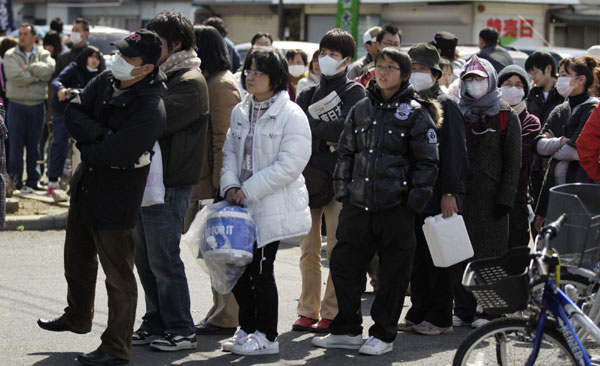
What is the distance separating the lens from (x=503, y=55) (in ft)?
39.0

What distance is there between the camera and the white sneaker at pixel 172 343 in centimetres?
614

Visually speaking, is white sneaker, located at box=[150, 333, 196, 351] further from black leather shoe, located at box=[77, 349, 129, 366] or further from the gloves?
the gloves

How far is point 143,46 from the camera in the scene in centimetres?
563

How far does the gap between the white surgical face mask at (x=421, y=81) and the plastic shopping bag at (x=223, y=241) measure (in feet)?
5.11

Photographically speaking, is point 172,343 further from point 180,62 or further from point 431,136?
point 431,136

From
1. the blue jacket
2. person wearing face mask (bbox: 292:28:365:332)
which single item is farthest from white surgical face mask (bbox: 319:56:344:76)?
the blue jacket

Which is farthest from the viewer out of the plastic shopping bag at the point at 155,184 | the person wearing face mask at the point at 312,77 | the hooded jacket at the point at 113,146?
the person wearing face mask at the point at 312,77

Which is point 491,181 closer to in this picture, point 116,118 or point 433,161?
point 433,161

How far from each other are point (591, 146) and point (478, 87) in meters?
0.99

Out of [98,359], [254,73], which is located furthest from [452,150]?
[98,359]

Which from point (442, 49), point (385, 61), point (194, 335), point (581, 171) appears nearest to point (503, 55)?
point (442, 49)

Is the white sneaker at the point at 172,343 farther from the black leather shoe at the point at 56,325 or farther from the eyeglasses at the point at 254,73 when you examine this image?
the eyeglasses at the point at 254,73

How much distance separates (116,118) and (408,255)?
2.02 m

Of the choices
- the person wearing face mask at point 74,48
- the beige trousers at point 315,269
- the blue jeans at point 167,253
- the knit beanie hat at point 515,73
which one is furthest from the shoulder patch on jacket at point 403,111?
the person wearing face mask at point 74,48
